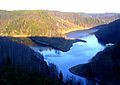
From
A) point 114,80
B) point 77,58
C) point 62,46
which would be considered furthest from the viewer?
point 62,46

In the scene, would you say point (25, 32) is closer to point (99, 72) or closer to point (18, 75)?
point (99, 72)

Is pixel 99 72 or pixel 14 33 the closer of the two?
pixel 99 72

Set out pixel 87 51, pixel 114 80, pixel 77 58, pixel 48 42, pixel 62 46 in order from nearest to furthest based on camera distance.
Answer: pixel 114 80 < pixel 77 58 < pixel 87 51 < pixel 62 46 < pixel 48 42

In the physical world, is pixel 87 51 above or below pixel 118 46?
below

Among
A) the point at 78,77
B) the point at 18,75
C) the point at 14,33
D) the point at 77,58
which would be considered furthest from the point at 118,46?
the point at 14,33

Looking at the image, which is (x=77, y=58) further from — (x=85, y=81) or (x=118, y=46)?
(x=85, y=81)

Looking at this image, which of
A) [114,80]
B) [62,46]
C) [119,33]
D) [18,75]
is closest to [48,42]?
[62,46]

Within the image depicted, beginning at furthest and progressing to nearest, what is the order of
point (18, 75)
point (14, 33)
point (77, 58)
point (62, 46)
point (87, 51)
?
1. point (14, 33)
2. point (62, 46)
3. point (87, 51)
4. point (77, 58)
5. point (18, 75)

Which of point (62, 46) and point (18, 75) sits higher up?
point (18, 75)

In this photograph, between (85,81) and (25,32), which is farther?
(25,32)
